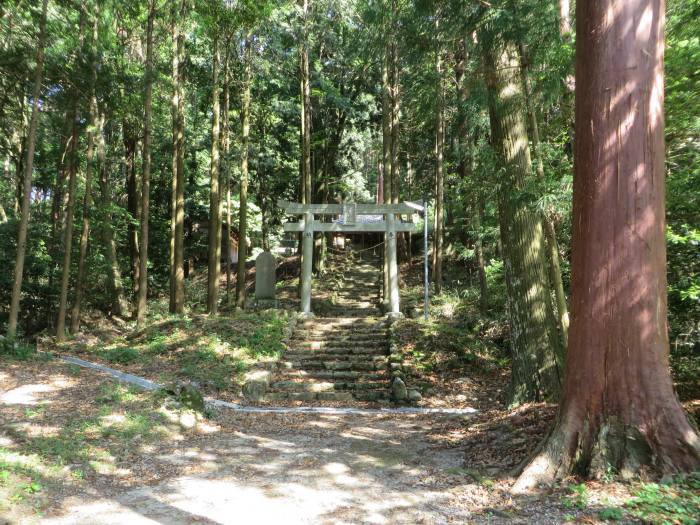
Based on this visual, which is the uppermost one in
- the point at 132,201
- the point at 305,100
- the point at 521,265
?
the point at 305,100

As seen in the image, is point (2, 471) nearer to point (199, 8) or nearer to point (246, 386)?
point (246, 386)

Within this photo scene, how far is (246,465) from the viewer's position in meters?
4.89

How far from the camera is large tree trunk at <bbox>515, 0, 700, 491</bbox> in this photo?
3516 millimetres

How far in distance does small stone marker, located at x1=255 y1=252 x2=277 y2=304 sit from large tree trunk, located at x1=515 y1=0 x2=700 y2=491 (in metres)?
12.6

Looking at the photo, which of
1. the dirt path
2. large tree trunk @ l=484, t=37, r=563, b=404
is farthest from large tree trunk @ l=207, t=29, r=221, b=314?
large tree trunk @ l=484, t=37, r=563, b=404

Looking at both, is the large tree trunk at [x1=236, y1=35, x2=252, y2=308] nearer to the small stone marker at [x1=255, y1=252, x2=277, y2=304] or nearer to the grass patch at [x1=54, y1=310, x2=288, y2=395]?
the small stone marker at [x1=255, y1=252, x2=277, y2=304]

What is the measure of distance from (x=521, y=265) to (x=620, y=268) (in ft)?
9.48

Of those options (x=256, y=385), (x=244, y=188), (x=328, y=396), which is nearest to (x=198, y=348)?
(x=256, y=385)

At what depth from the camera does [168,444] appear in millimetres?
5516

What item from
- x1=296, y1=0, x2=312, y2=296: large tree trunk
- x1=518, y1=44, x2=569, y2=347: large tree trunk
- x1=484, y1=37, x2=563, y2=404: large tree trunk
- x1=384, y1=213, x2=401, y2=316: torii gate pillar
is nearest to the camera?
x1=484, y1=37, x2=563, y2=404: large tree trunk

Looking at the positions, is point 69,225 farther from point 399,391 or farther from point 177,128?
point 399,391

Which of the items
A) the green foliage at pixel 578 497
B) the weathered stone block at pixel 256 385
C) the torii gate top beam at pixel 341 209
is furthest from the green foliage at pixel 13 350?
the green foliage at pixel 578 497

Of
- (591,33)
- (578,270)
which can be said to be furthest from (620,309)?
(591,33)

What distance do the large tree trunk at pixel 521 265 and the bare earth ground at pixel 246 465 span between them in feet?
2.39
